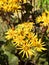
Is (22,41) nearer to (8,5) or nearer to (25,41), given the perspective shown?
(25,41)

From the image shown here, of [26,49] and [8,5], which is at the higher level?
[8,5]

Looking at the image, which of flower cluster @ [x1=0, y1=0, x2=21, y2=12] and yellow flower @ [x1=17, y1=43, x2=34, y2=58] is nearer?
yellow flower @ [x1=17, y1=43, x2=34, y2=58]

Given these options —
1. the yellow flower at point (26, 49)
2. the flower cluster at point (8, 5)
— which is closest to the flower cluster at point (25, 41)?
the yellow flower at point (26, 49)

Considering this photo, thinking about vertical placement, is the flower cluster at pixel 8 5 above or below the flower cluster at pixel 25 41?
above

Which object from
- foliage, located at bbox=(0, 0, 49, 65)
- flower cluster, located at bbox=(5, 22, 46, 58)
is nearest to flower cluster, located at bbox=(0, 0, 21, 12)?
foliage, located at bbox=(0, 0, 49, 65)

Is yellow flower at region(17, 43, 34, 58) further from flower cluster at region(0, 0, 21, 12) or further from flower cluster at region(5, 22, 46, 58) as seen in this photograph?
flower cluster at region(0, 0, 21, 12)

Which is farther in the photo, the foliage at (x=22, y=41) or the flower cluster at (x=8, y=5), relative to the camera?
the flower cluster at (x=8, y=5)

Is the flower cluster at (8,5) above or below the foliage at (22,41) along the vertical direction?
above

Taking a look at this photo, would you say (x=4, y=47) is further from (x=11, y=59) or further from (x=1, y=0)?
(x=1, y=0)

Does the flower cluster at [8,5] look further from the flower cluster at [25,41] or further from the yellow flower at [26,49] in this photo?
the yellow flower at [26,49]

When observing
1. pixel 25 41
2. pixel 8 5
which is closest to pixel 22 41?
pixel 25 41

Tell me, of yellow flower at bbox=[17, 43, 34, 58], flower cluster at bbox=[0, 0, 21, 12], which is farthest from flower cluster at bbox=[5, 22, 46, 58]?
flower cluster at bbox=[0, 0, 21, 12]

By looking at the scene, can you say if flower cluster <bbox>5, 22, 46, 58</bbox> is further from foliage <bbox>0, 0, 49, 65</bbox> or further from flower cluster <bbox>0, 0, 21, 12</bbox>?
flower cluster <bbox>0, 0, 21, 12</bbox>

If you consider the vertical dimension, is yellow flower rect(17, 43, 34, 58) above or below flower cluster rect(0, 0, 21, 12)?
below
